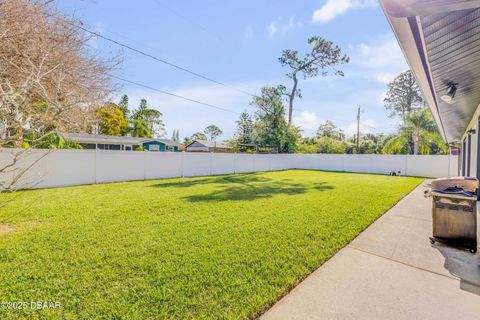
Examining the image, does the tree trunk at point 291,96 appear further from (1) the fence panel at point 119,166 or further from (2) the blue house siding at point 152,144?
(1) the fence panel at point 119,166

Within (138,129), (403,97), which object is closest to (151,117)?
(138,129)

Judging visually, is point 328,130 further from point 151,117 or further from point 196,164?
point 151,117


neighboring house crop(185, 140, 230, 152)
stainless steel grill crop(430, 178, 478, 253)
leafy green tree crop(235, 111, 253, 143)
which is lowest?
stainless steel grill crop(430, 178, 478, 253)

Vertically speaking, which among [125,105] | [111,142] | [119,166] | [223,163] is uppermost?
[125,105]

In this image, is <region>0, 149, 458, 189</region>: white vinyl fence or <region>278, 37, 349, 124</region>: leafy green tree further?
<region>278, 37, 349, 124</region>: leafy green tree

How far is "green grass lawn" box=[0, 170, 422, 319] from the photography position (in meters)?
2.20

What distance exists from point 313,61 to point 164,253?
2375 centimetres

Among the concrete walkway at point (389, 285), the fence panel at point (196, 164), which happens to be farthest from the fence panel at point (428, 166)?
the concrete walkway at point (389, 285)

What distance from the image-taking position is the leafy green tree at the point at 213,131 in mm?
64669

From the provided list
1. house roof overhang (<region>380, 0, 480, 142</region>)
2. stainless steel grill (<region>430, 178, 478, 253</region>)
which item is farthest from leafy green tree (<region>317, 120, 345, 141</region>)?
house roof overhang (<region>380, 0, 480, 142</region>)

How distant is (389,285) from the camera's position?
2.55 metres

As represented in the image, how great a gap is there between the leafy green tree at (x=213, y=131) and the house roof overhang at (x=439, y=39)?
62.0 meters

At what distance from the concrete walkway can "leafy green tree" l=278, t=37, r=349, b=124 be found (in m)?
20.7

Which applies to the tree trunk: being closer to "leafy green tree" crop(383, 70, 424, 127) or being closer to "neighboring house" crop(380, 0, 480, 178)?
"leafy green tree" crop(383, 70, 424, 127)
